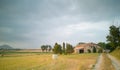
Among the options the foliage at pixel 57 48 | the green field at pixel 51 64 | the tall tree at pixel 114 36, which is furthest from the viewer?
the foliage at pixel 57 48

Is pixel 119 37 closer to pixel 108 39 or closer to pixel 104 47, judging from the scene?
pixel 108 39

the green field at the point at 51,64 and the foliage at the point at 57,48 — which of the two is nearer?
Answer: the green field at the point at 51,64

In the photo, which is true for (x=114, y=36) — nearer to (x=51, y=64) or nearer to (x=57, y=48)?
(x=57, y=48)

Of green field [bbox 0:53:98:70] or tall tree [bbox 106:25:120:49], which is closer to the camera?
green field [bbox 0:53:98:70]

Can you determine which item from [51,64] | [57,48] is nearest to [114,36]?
[57,48]

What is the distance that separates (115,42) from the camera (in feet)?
287

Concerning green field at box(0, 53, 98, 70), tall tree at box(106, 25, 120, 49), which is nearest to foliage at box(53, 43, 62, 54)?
tall tree at box(106, 25, 120, 49)

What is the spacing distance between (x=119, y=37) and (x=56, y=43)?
1236 inches

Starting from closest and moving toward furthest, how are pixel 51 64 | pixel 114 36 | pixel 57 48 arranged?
1. pixel 51 64
2. pixel 114 36
3. pixel 57 48

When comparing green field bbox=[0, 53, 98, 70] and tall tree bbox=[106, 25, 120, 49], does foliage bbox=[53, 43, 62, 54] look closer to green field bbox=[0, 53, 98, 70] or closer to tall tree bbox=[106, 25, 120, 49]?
tall tree bbox=[106, 25, 120, 49]

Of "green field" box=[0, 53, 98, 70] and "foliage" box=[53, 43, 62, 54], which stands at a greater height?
"foliage" box=[53, 43, 62, 54]

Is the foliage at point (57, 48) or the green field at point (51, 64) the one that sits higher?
the foliage at point (57, 48)

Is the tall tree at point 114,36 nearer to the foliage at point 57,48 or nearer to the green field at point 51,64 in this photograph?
the foliage at point 57,48

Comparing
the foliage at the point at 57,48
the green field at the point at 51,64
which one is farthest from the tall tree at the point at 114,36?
the green field at the point at 51,64
